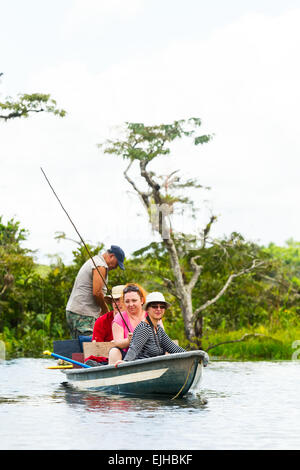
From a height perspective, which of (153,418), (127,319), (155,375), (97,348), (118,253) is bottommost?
(153,418)

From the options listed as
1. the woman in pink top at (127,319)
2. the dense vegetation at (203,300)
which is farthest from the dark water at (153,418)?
the dense vegetation at (203,300)

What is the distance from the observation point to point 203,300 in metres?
→ 24.2

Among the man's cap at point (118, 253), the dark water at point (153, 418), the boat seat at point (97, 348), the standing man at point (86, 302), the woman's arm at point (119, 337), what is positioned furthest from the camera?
the standing man at point (86, 302)

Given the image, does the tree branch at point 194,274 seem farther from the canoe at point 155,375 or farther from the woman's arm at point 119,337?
the woman's arm at point 119,337

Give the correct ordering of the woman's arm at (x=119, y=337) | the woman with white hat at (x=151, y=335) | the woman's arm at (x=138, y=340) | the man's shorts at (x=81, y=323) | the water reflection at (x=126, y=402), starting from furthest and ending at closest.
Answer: the man's shorts at (x=81, y=323) < the woman's arm at (x=119, y=337) < the woman's arm at (x=138, y=340) < the woman with white hat at (x=151, y=335) < the water reflection at (x=126, y=402)

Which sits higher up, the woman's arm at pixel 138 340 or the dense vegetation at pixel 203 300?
the dense vegetation at pixel 203 300

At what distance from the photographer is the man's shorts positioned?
44.3 feet

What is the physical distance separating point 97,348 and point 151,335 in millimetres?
1634

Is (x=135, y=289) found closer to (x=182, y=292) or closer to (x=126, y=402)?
(x=126, y=402)

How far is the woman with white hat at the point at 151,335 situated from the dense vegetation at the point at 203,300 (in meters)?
9.64

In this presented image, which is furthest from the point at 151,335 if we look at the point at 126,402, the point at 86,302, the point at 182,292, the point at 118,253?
the point at 182,292

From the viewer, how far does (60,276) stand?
26391mm

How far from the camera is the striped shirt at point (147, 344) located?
10.7 meters
